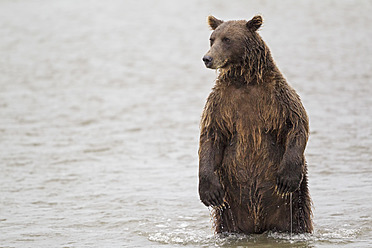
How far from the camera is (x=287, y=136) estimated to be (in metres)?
6.86

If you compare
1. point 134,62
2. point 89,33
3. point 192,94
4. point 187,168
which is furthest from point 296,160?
point 89,33

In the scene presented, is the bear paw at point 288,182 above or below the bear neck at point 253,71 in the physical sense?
below

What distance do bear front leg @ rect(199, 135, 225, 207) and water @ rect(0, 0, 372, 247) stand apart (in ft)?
1.45

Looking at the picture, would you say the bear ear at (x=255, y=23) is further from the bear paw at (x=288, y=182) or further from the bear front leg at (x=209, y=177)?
the bear paw at (x=288, y=182)

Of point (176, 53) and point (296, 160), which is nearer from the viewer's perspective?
point (296, 160)

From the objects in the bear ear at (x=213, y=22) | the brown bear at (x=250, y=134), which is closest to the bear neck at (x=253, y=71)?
the brown bear at (x=250, y=134)

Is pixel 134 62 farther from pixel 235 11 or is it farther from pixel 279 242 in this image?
pixel 279 242

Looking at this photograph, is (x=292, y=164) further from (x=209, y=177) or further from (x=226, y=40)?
(x=226, y=40)

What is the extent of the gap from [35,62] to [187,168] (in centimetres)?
1045

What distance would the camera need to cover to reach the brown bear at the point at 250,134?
22.5ft

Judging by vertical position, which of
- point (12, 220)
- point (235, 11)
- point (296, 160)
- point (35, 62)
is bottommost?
point (12, 220)

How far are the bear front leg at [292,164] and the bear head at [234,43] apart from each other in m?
0.81

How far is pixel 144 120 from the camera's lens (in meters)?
13.8

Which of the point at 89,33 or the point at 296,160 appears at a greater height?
the point at 89,33
